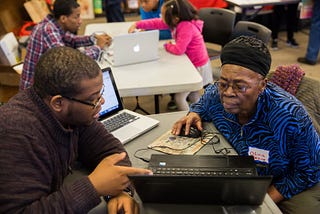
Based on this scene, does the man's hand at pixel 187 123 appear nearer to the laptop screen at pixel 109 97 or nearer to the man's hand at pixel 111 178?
the laptop screen at pixel 109 97

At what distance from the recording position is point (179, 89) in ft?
6.61

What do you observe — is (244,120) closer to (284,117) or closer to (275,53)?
(284,117)

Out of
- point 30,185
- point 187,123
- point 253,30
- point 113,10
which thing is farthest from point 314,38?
point 30,185

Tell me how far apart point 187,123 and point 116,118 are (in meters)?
0.35

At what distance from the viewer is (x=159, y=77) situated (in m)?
2.10

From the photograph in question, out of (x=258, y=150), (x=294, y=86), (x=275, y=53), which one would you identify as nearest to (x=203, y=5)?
(x=275, y=53)

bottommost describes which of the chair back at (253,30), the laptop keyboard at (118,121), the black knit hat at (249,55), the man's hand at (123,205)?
the man's hand at (123,205)

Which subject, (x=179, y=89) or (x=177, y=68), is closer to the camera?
(x=179, y=89)

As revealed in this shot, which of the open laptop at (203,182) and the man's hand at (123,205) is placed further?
the man's hand at (123,205)

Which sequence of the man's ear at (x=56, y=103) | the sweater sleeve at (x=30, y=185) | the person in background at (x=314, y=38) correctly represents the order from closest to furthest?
the sweater sleeve at (x=30, y=185) < the man's ear at (x=56, y=103) < the person in background at (x=314, y=38)

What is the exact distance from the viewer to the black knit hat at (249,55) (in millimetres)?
1211

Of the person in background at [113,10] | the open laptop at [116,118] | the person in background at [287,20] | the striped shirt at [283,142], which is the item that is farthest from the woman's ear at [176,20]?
the person in background at [287,20]

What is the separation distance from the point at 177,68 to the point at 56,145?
1304 millimetres

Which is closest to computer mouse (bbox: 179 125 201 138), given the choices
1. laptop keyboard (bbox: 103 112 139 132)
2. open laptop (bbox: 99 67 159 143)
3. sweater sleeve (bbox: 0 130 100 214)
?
open laptop (bbox: 99 67 159 143)
